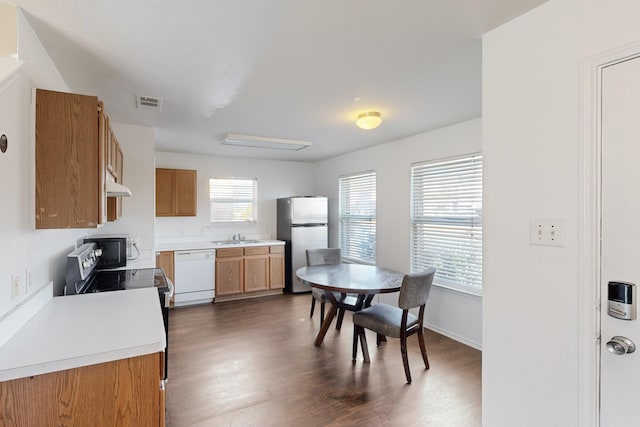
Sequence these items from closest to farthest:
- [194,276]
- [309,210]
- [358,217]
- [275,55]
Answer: [275,55]
[194,276]
[358,217]
[309,210]

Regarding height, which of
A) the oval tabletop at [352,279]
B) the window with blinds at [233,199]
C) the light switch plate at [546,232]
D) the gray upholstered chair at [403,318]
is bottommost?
the gray upholstered chair at [403,318]

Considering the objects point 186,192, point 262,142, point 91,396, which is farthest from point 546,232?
point 186,192

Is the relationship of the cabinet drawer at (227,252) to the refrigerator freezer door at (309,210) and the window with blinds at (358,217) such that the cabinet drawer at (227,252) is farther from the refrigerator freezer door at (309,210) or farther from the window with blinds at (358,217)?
the window with blinds at (358,217)

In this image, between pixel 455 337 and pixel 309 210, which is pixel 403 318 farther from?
pixel 309 210

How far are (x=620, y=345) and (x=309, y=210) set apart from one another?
14.8 ft

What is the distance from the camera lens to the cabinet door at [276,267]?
5.28 metres

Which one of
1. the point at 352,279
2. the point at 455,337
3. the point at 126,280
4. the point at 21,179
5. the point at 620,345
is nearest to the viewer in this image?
the point at 620,345

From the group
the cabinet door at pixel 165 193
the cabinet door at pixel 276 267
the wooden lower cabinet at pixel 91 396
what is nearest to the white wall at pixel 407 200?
the cabinet door at pixel 276 267

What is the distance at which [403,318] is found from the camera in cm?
269

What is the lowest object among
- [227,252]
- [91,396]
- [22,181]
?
[91,396]

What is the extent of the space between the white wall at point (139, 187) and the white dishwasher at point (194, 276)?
1172 mm

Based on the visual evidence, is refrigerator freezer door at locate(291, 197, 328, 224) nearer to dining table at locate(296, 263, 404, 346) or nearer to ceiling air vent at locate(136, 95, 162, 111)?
dining table at locate(296, 263, 404, 346)

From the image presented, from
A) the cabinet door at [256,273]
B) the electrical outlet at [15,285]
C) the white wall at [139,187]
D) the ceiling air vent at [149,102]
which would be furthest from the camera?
the cabinet door at [256,273]

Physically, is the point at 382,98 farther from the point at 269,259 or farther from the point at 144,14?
the point at 269,259
